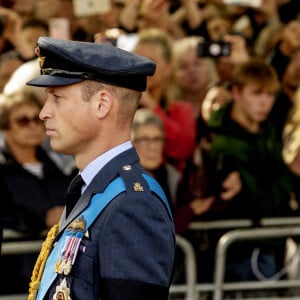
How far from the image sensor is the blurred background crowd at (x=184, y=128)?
6.64m

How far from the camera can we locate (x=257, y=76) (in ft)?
24.9

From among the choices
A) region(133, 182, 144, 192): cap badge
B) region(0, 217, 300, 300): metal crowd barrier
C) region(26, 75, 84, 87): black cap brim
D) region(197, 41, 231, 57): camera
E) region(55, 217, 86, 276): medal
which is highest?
region(26, 75, 84, 87): black cap brim

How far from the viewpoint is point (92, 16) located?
348 inches

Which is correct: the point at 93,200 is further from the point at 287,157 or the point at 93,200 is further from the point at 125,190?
the point at 287,157

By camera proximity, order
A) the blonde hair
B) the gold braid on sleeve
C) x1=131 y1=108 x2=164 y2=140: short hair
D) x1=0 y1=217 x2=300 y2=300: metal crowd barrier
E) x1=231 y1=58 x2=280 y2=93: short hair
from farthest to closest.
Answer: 1. the blonde hair
2. x1=231 y1=58 x2=280 y2=93: short hair
3. x1=0 y1=217 x2=300 y2=300: metal crowd barrier
4. x1=131 y1=108 x2=164 y2=140: short hair
5. the gold braid on sleeve

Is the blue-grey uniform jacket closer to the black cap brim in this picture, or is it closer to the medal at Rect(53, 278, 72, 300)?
the medal at Rect(53, 278, 72, 300)

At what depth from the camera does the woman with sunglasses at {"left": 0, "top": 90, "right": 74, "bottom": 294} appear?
255 inches

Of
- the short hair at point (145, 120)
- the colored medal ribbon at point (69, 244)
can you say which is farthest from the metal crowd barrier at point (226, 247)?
the colored medal ribbon at point (69, 244)

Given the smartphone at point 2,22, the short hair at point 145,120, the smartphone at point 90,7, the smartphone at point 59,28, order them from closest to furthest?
the short hair at point 145,120 < the smartphone at point 59,28 < the smartphone at point 2,22 < the smartphone at point 90,7

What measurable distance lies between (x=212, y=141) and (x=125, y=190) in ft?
12.9

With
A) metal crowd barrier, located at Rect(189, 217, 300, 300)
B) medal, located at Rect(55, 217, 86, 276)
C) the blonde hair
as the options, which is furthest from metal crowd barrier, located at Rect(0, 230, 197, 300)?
medal, located at Rect(55, 217, 86, 276)

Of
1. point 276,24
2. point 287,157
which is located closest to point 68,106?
point 287,157

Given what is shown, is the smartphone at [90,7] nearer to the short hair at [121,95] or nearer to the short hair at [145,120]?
the short hair at [145,120]

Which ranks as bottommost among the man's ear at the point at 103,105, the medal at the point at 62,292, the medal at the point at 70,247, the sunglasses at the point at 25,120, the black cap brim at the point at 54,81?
the medal at the point at 62,292
